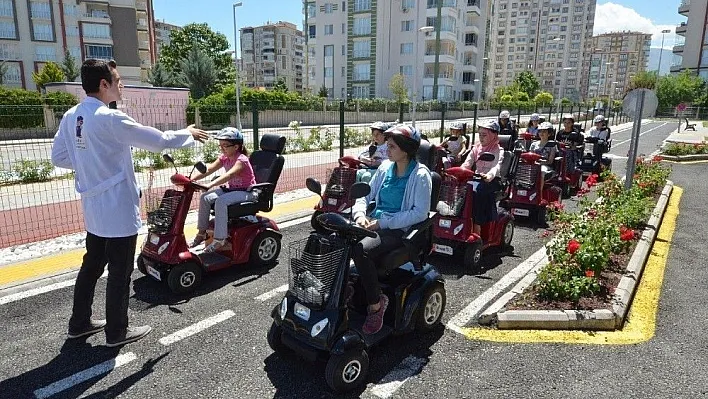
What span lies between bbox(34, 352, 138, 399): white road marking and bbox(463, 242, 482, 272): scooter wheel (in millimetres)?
3501

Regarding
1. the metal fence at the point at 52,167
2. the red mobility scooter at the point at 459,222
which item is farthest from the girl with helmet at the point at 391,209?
the metal fence at the point at 52,167

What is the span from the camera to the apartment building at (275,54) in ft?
429

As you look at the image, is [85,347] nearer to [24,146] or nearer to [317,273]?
[317,273]

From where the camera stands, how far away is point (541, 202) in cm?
742

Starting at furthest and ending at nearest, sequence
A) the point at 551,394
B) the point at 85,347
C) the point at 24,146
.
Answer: the point at 24,146, the point at 85,347, the point at 551,394

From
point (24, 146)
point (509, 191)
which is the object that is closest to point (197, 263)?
point (509, 191)

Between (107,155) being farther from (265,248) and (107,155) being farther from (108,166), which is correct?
(265,248)

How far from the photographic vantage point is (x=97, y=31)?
54.2m

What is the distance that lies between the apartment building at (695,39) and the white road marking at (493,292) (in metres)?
85.2

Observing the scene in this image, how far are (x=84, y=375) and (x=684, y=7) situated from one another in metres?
98.3

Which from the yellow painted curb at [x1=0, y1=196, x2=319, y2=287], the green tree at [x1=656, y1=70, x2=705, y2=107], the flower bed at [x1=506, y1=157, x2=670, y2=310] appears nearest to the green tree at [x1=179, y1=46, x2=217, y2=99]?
the yellow painted curb at [x1=0, y1=196, x2=319, y2=287]

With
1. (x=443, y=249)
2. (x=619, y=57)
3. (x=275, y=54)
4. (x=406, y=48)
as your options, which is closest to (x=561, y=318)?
(x=443, y=249)

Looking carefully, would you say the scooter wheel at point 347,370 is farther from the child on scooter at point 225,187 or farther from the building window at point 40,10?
the building window at point 40,10

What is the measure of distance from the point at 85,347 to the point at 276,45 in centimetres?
13669
